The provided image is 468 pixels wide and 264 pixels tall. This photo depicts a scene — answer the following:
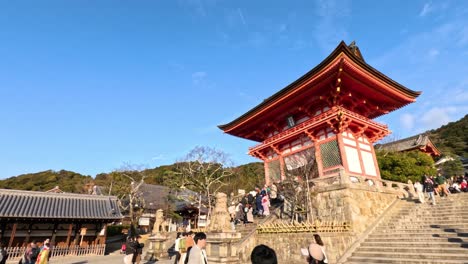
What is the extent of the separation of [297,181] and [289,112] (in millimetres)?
7002

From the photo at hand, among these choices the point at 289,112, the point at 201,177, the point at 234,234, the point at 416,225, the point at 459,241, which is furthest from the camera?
the point at 201,177

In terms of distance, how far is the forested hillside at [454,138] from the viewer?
4728 centimetres

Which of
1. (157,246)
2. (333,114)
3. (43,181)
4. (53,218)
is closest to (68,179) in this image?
(43,181)

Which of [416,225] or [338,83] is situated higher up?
[338,83]

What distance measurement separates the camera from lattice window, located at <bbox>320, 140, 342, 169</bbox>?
16.3 m

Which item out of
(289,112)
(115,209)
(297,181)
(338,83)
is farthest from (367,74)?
(115,209)

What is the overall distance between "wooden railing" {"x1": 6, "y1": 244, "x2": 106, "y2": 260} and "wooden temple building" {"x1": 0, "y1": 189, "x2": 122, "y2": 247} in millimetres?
601

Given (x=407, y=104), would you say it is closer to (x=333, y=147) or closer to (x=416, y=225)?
(x=333, y=147)

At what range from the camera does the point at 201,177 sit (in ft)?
106

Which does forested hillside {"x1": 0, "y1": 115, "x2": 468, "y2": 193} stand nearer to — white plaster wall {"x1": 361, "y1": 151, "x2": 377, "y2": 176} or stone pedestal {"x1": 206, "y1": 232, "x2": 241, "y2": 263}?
white plaster wall {"x1": 361, "y1": 151, "x2": 377, "y2": 176}

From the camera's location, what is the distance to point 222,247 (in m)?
7.96

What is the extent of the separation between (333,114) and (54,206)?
2117cm

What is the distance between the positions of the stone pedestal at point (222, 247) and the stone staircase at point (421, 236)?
16.6ft

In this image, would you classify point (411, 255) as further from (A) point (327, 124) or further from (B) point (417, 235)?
(A) point (327, 124)
